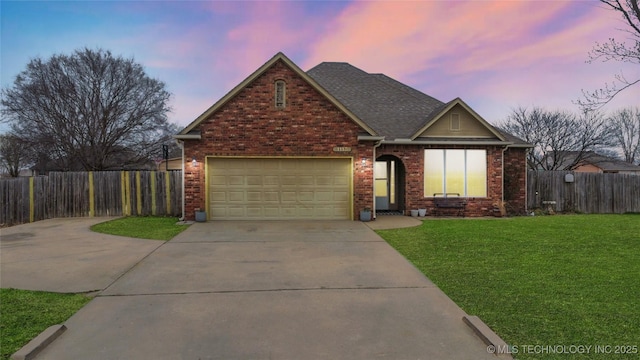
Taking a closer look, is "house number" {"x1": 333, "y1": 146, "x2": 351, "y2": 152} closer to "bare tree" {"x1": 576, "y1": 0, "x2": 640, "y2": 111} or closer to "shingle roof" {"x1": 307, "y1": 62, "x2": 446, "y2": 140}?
"shingle roof" {"x1": 307, "y1": 62, "x2": 446, "y2": 140}

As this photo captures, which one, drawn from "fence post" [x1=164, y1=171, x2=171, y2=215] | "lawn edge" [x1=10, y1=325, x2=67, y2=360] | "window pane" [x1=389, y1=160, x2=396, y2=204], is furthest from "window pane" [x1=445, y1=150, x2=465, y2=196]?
"lawn edge" [x1=10, y1=325, x2=67, y2=360]

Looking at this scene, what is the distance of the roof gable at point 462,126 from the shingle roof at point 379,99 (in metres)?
0.51

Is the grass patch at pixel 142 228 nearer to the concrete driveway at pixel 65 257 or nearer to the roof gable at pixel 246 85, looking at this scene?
the concrete driveway at pixel 65 257

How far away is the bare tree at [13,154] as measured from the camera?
25425mm

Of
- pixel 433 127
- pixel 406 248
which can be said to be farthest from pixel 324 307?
pixel 433 127

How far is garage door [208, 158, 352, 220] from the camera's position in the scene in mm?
12984

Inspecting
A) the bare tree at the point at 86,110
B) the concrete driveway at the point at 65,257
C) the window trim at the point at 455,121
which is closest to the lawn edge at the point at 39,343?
the concrete driveway at the point at 65,257

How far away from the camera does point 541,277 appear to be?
19.4ft

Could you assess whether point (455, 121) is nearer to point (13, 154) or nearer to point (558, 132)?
point (558, 132)

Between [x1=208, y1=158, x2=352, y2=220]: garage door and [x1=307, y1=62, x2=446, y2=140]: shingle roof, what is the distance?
3171 mm

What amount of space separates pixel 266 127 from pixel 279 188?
2291 mm

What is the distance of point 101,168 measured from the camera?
87.9ft

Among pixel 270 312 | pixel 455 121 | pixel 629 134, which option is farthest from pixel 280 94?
pixel 629 134

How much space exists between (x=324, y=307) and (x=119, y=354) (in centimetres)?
239
